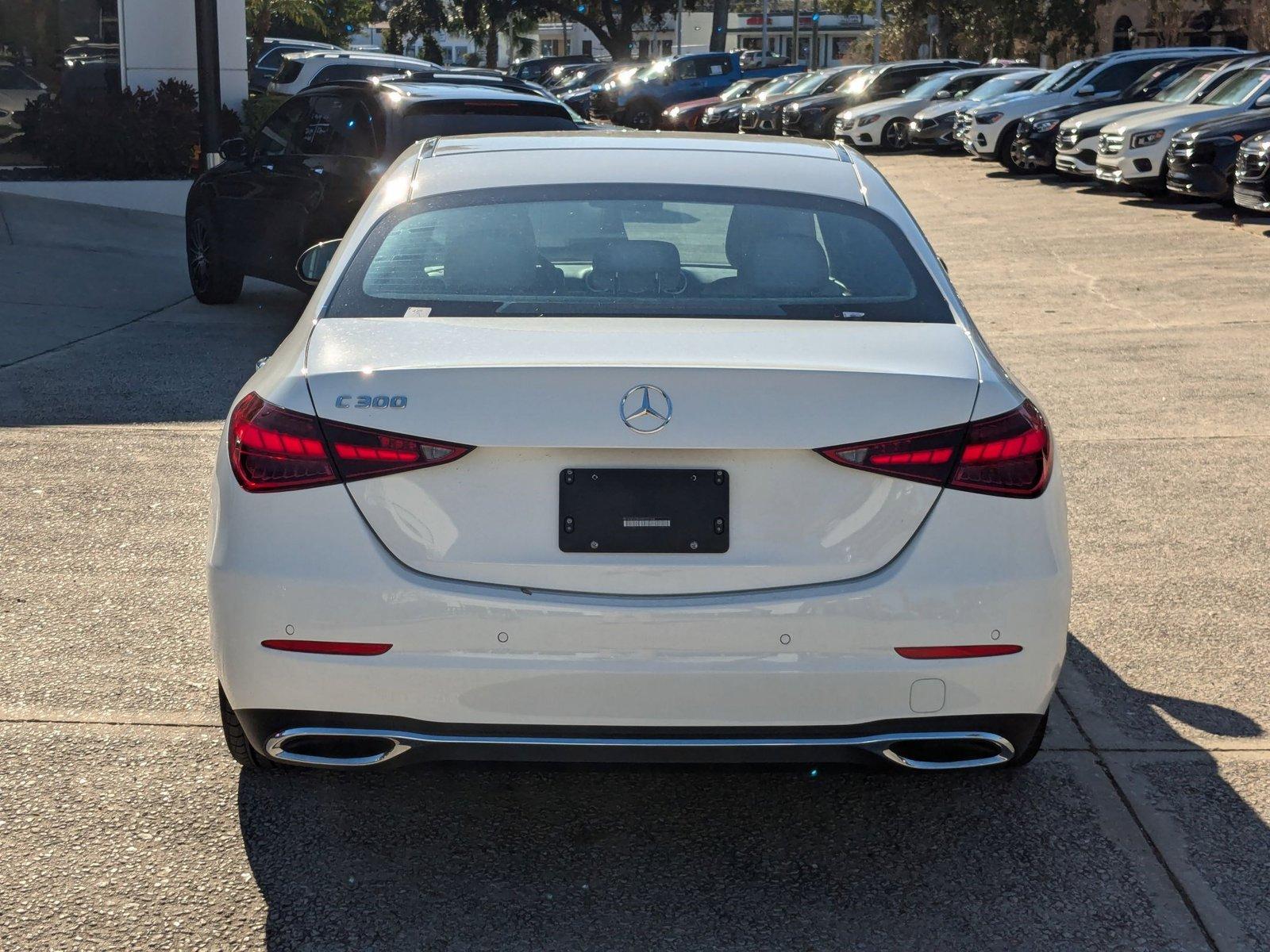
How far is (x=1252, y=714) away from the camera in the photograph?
181 inches

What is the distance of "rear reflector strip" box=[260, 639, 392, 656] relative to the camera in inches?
129

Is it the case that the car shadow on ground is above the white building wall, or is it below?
below

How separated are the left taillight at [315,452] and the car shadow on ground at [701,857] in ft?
2.82

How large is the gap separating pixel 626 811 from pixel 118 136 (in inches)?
640

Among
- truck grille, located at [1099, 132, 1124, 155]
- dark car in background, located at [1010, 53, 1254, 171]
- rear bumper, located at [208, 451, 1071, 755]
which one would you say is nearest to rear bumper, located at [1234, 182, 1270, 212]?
truck grille, located at [1099, 132, 1124, 155]

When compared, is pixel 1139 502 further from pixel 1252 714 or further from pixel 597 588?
pixel 597 588

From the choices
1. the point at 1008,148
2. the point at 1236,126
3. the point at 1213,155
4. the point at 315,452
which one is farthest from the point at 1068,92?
the point at 315,452

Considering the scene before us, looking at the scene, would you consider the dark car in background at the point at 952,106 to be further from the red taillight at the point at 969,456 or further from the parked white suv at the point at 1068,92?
the red taillight at the point at 969,456

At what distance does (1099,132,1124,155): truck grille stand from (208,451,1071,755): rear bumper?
19.4 meters

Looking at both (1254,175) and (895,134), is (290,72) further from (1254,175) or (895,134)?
(1254,175)

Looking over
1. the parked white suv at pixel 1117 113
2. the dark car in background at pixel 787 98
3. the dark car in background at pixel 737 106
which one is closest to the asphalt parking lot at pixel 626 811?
the parked white suv at pixel 1117 113

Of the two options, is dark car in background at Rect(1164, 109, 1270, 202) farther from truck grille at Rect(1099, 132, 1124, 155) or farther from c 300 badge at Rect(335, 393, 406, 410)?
c 300 badge at Rect(335, 393, 406, 410)

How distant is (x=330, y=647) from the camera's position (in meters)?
3.30

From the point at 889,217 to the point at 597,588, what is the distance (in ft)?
4.95
